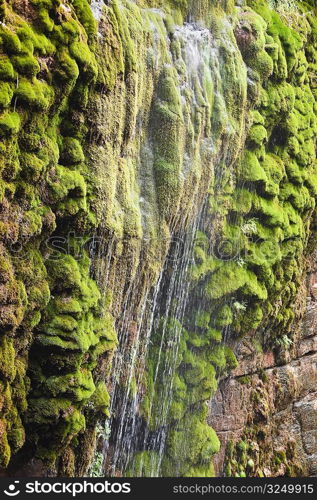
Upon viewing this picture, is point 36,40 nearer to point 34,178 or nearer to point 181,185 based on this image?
point 34,178

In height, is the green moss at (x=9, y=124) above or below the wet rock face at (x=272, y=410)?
below

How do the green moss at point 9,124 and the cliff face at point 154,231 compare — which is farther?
the cliff face at point 154,231

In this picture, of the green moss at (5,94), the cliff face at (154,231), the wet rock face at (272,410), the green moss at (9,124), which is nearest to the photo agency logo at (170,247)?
the cliff face at (154,231)

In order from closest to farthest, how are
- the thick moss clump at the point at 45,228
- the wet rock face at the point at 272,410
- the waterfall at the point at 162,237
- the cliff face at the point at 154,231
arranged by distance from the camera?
the thick moss clump at the point at 45,228, the cliff face at the point at 154,231, the waterfall at the point at 162,237, the wet rock face at the point at 272,410

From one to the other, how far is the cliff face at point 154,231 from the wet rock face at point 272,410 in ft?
0.14

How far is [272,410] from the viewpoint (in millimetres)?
10781

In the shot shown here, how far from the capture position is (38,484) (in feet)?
15.4

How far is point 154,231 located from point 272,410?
5.78m

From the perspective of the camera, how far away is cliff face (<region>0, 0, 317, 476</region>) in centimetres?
441

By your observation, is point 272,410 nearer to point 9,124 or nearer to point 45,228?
point 45,228

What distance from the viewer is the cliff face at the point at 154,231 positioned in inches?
173

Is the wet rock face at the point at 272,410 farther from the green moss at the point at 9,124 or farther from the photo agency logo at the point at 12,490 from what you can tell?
the green moss at the point at 9,124

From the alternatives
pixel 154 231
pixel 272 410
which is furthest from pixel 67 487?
pixel 272 410

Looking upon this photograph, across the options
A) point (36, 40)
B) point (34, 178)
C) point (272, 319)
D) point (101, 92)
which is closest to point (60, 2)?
point (36, 40)
